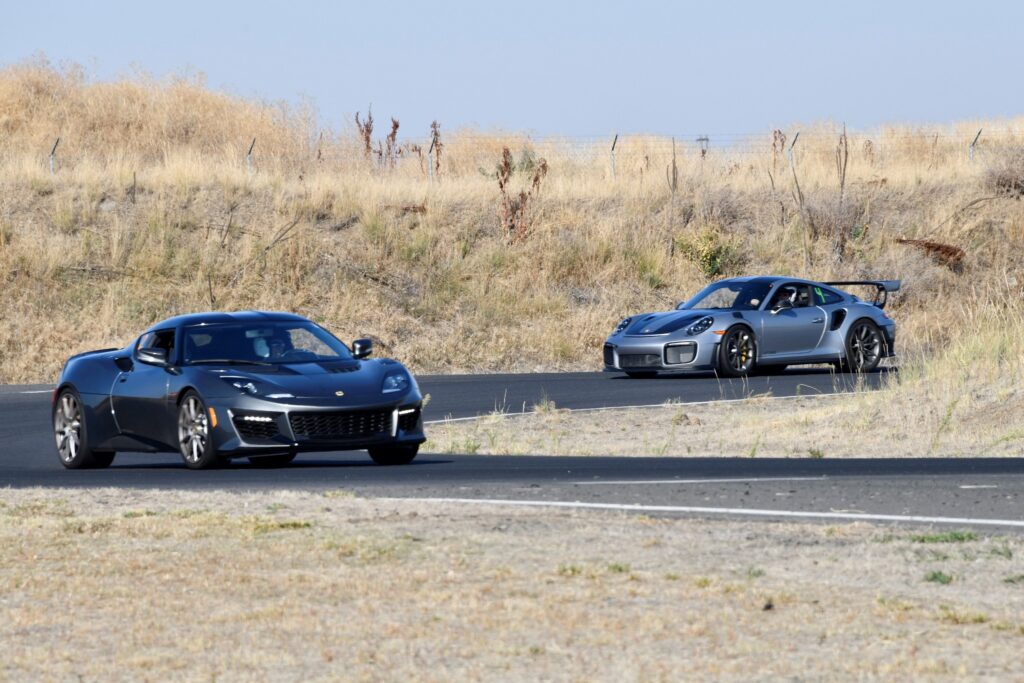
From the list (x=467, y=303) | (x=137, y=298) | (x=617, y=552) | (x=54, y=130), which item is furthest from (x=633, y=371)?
(x=54, y=130)

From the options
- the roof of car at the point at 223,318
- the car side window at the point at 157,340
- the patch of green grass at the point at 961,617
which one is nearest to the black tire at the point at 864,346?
the roof of car at the point at 223,318

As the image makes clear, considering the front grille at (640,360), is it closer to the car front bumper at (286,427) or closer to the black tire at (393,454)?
the black tire at (393,454)

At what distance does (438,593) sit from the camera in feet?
25.2

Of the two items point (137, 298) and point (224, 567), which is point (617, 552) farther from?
point (137, 298)

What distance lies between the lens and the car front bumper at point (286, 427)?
45.6 feet

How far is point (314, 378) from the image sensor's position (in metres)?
14.2

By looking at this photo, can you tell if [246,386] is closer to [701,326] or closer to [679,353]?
[679,353]

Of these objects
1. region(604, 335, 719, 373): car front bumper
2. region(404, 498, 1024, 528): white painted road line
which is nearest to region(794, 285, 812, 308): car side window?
region(604, 335, 719, 373): car front bumper

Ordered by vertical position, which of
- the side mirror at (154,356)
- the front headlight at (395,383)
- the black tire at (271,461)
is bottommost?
the black tire at (271,461)

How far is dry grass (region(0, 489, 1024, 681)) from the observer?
6328 mm

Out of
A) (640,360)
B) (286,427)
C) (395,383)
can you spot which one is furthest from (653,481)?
(640,360)

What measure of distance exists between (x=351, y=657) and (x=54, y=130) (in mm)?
46330

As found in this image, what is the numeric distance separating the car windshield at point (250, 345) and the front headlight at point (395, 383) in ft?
2.13

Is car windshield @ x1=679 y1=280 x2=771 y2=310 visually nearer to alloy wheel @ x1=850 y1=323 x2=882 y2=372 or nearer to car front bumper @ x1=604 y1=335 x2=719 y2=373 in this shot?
car front bumper @ x1=604 y1=335 x2=719 y2=373
